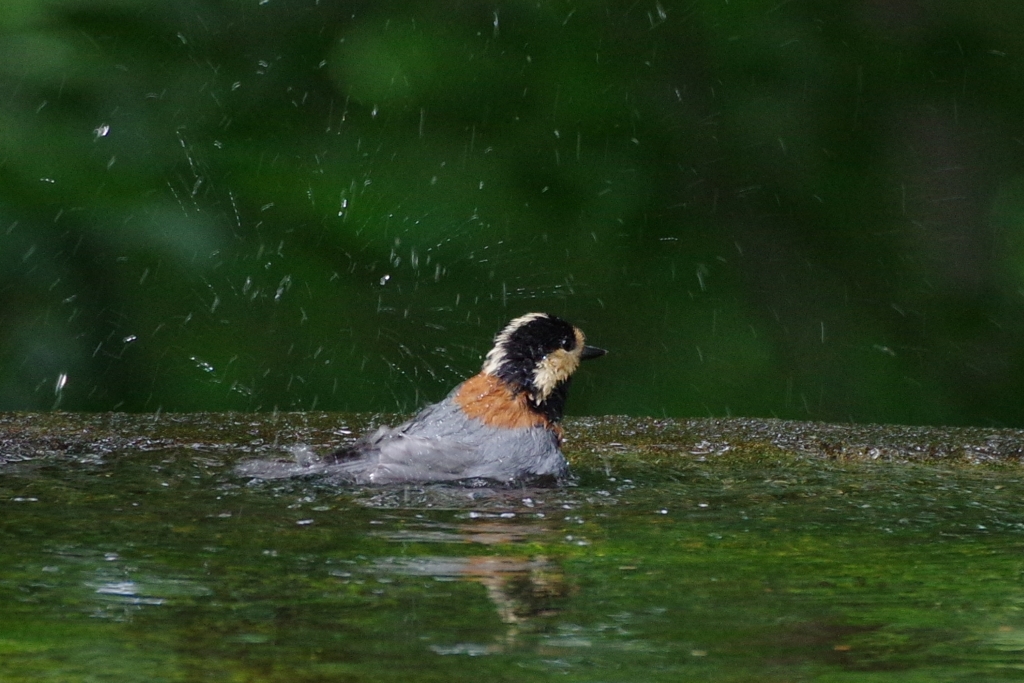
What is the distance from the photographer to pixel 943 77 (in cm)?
833

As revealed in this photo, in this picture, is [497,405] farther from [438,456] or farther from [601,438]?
[601,438]

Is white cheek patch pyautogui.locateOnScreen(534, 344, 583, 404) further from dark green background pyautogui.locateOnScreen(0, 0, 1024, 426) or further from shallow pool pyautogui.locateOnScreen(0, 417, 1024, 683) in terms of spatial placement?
dark green background pyautogui.locateOnScreen(0, 0, 1024, 426)

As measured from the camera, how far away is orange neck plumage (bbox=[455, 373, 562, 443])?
4500 mm

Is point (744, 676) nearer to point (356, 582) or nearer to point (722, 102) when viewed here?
point (356, 582)

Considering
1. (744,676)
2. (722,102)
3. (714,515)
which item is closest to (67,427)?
(714,515)

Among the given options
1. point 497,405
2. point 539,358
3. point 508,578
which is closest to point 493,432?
point 497,405

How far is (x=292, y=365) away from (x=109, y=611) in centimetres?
569

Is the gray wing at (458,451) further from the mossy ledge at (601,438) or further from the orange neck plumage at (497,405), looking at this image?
the mossy ledge at (601,438)

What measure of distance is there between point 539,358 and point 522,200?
10.9 ft

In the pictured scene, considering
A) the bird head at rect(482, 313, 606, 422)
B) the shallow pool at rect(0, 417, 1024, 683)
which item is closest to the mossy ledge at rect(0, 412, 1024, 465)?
the bird head at rect(482, 313, 606, 422)

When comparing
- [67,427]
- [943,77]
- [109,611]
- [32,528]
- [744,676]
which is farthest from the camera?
[943,77]

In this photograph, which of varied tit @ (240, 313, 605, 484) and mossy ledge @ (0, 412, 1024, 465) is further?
mossy ledge @ (0, 412, 1024, 465)

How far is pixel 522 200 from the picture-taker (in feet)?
26.6

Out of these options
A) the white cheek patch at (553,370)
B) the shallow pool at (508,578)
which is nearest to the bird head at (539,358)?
the white cheek patch at (553,370)
